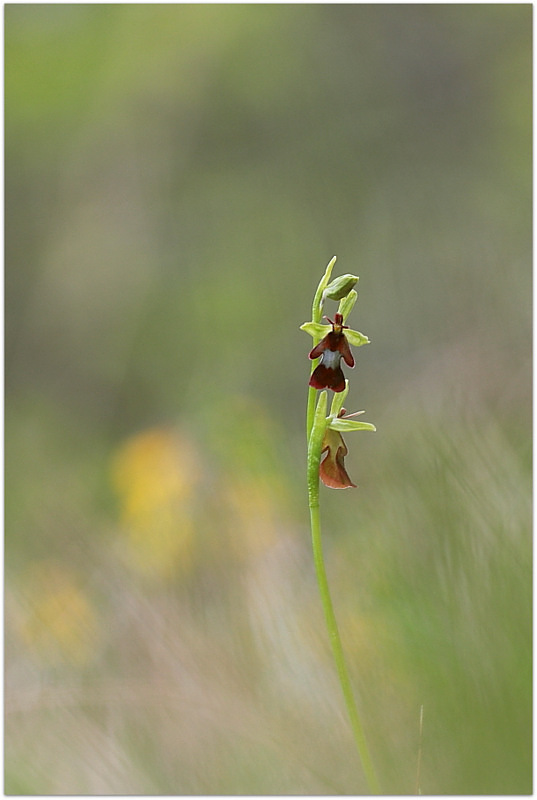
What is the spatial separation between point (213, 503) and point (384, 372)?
1.82 metres

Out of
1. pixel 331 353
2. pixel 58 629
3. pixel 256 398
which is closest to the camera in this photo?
pixel 331 353

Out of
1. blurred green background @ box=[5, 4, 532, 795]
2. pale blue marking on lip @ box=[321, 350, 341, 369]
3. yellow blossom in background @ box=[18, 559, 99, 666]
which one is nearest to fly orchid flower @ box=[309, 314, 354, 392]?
pale blue marking on lip @ box=[321, 350, 341, 369]

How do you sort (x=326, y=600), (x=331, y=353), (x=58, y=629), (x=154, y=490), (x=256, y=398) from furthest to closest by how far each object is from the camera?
1. (x=256, y=398)
2. (x=154, y=490)
3. (x=58, y=629)
4. (x=331, y=353)
5. (x=326, y=600)

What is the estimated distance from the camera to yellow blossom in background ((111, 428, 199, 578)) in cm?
166

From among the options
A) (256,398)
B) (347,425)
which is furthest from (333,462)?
(256,398)

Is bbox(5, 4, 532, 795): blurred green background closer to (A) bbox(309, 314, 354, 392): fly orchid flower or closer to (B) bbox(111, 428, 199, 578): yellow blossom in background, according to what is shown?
(B) bbox(111, 428, 199, 578): yellow blossom in background

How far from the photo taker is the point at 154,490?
244cm

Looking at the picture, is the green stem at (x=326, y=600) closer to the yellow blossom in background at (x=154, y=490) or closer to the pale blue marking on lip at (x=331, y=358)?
the pale blue marking on lip at (x=331, y=358)

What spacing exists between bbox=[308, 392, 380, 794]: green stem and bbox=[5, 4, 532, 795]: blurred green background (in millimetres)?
60

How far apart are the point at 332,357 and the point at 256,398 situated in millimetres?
2527

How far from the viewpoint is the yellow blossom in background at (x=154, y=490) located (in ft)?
5.46

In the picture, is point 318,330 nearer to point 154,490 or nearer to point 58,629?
point 58,629

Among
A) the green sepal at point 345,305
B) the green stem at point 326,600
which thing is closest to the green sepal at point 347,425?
the green stem at point 326,600

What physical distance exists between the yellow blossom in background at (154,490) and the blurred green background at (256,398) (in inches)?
0.7
